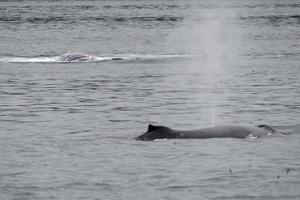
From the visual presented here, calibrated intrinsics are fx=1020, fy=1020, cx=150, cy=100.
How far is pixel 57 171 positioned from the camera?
Result: 70.6 feet

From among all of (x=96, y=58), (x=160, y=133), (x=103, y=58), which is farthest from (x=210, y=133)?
(x=103, y=58)

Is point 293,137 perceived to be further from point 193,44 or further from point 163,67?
point 193,44

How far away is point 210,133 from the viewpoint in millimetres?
25422

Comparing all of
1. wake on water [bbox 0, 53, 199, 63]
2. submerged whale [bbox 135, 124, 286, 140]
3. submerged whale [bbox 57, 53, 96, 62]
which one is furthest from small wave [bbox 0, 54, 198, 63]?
submerged whale [bbox 135, 124, 286, 140]

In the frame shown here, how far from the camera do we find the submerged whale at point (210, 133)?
25000 millimetres

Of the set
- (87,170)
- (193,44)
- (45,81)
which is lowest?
(193,44)

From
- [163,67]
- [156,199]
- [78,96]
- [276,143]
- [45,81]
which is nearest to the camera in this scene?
[156,199]

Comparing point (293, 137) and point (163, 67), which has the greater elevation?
A: point (293, 137)

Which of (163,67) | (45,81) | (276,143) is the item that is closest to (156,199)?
(276,143)

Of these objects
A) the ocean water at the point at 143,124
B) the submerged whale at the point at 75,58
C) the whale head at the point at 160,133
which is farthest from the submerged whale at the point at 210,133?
the submerged whale at the point at 75,58

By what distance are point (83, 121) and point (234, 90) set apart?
1081 cm

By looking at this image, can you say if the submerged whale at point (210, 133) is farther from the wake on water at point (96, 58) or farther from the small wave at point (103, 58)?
the small wave at point (103, 58)

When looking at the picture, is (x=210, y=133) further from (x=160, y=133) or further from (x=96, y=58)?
(x=96, y=58)

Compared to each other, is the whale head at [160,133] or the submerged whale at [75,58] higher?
the whale head at [160,133]
